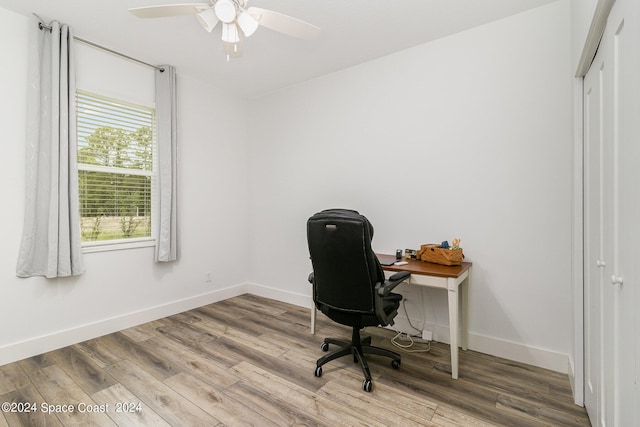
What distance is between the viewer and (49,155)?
247cm

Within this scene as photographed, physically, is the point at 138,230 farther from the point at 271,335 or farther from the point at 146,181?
the point at 271,335

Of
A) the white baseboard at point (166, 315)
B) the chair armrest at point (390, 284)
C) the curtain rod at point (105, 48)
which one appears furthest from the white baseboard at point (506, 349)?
the curtain rod at point (105, 48)

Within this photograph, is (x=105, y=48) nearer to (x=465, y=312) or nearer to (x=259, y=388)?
(x=259, y=388)

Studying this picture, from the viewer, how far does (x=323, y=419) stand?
5.67 feet

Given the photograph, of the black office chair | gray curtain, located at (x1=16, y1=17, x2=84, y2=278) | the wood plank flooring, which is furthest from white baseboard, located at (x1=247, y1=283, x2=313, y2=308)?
gray curtain, located at (x1=16, y1=17, x2=84, y2=278)

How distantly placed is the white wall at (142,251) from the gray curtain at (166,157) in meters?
0.19

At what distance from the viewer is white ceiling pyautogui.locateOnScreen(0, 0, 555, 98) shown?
89.6 inches

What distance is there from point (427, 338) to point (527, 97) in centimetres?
217

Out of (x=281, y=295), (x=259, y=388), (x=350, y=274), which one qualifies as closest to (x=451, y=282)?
(x=350, y=274)

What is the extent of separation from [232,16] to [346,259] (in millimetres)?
1632

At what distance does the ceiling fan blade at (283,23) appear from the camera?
1845 millimetres

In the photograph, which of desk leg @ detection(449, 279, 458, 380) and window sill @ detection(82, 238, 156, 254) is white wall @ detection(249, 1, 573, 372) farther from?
window sill @ detection(82, 238, 156, 254)

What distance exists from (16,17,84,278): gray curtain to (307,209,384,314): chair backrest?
215cm

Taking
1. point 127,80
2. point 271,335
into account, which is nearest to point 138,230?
point 127,80
